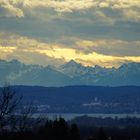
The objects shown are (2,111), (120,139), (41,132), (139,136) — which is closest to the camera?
(2,111)

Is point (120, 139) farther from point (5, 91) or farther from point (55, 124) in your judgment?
point (5, 91)

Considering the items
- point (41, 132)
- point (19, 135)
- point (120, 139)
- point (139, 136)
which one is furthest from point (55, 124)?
point (139, 136)

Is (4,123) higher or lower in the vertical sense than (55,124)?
lower

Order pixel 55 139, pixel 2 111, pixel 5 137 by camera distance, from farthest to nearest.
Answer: pixel 55 139 → pixel 5 137 → pixel 2 111

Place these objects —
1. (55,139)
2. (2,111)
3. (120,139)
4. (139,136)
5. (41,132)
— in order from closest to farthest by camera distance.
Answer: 1. (2,111)
2. (55,139)
3. (41,132)
4. (120,139)
5. (139,136)

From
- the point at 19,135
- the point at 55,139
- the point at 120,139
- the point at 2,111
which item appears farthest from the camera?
the point at 120,139

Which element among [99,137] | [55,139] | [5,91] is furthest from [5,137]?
[99,137]

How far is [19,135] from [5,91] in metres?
13.2

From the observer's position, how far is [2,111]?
38.5m

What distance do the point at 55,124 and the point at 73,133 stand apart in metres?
2.93

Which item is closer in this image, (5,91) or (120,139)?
(5,91)

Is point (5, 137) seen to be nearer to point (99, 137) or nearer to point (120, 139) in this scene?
point (99, 137)

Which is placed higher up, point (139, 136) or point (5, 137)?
point (139, 136)

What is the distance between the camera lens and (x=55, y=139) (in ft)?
262
